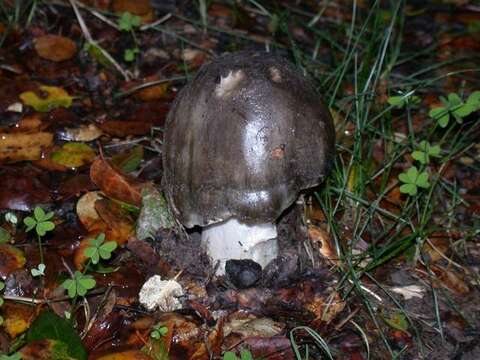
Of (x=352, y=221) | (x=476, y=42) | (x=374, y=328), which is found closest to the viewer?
(x=374, y=328)

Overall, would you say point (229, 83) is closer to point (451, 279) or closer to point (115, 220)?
point (115, 220)

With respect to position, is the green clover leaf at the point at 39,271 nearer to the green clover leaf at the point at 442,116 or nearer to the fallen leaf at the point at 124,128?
the fallen leaf at the point at 124,128

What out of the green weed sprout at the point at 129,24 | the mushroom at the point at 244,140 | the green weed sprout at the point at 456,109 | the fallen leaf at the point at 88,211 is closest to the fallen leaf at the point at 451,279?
Answer: the green weed sprout at the point at 456,109

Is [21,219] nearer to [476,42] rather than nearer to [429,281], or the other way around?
[429,281]

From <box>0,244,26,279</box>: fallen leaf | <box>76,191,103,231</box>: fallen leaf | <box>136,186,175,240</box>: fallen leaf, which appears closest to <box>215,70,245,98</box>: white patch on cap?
<box>136,186,175,240</box>: fallen leaf

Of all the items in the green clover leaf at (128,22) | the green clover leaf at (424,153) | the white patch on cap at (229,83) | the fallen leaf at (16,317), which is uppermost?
the white patch on cap at (229,83)

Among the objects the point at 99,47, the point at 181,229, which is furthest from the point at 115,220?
the point at 99,47

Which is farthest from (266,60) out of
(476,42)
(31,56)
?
(476,42)
